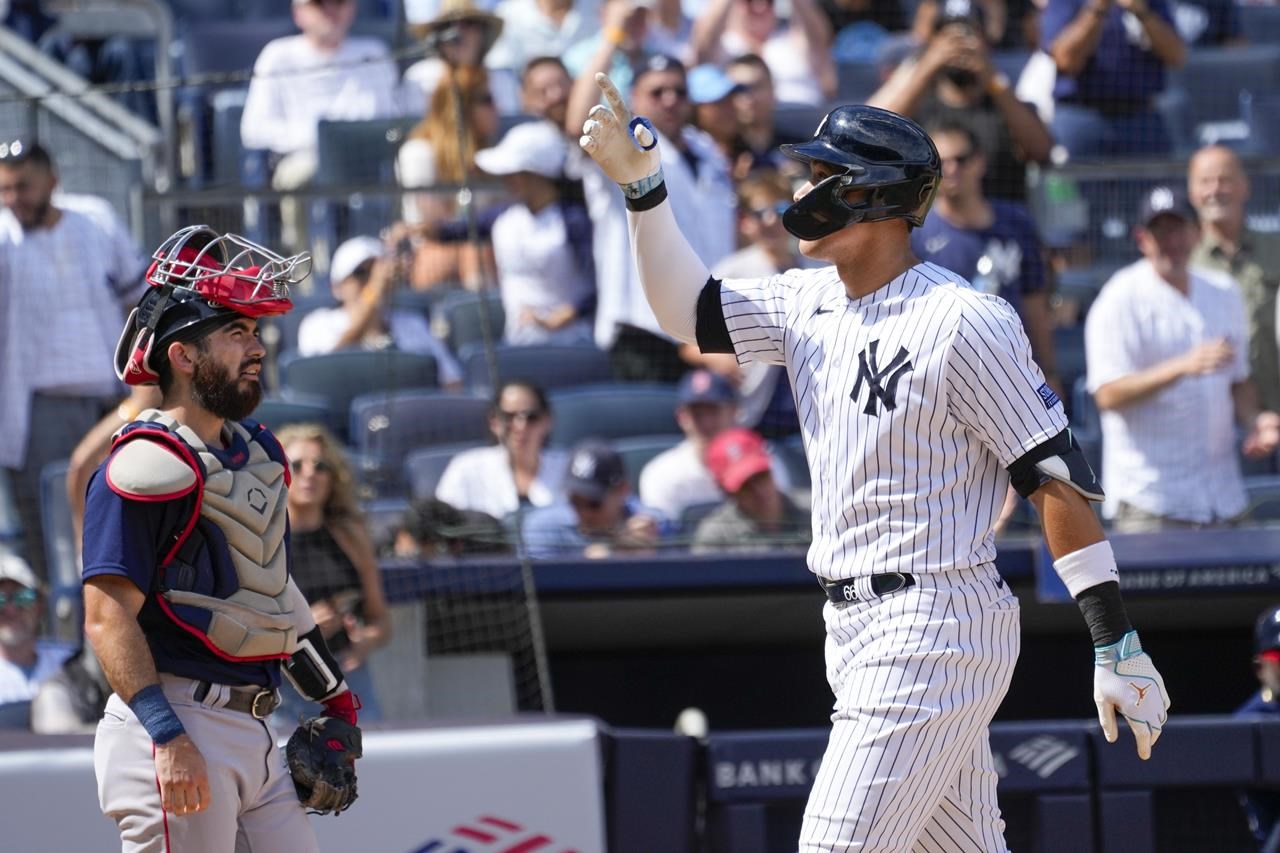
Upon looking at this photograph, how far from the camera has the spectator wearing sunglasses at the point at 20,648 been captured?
6000mm

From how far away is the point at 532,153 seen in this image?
7.95 metres

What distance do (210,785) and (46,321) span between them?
12.2ft

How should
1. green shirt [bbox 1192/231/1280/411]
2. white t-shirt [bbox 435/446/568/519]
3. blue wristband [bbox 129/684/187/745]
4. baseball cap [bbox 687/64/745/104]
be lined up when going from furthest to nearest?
baseball cap [bbox 687/64/745/104] < green shirt [bbox 1192/231/1280/411] < white t-shirt [bbox 435/446/568/519] < blue wristband [bbox 129/684/187/745]

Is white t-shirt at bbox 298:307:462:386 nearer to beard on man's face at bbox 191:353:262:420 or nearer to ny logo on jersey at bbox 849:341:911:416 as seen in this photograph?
beard on man's face at bbox 191:353:262:420

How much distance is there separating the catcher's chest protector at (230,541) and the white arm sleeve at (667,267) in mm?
811

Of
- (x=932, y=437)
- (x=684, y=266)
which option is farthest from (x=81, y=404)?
(x=932, y=437)

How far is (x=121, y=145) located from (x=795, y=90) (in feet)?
10.3

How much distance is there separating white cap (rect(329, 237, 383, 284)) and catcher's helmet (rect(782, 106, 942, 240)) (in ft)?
13.5

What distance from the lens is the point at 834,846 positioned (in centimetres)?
344

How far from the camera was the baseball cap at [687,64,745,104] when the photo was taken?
8.22m

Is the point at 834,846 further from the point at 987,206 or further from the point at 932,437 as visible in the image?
the point at 987,206

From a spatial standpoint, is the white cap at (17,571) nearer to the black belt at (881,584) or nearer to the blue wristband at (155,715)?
the blue wristband at (155,715)

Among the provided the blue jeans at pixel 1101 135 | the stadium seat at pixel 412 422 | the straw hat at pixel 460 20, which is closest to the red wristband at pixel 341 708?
the stadium seat at pixel 412 422

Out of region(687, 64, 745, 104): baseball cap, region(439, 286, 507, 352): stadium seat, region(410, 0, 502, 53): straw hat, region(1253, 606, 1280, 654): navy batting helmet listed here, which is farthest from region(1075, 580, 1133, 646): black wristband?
region(410, 0, 502, 53): straw hat
